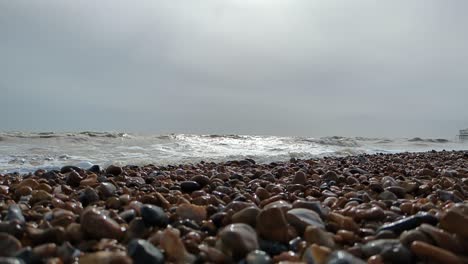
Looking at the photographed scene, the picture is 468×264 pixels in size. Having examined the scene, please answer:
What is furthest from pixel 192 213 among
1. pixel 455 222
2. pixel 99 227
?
pixel 455 222

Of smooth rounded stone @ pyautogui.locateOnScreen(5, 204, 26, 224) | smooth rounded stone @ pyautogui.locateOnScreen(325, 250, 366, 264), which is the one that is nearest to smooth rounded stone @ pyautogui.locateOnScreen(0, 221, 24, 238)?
smooth rounded stone @ pyautogui.locateOnScreen(5, 204, 26, 224)

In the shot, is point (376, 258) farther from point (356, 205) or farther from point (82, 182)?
point (82, 182)

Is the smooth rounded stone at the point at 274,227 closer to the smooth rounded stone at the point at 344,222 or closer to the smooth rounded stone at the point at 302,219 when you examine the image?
the smooth rounded stone at the point at 302,219

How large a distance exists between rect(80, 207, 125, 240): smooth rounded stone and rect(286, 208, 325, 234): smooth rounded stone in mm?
932

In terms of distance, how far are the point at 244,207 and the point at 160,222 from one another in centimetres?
54

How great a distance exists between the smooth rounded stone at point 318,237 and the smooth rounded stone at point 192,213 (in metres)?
0.70

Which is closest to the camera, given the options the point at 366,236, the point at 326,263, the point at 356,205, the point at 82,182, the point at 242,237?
the point at 326,263

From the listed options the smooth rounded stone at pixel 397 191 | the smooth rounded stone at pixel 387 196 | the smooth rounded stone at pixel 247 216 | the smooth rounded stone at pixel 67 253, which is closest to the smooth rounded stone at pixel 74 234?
the smooth rounded stone at pixel 67 253

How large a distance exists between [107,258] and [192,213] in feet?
2.72

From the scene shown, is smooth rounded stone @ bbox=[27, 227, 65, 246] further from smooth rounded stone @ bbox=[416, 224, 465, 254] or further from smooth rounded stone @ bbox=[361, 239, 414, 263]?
smooth rounded stone @ bbox=[416, 224, 465, 254]

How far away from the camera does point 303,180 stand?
397 centimetres

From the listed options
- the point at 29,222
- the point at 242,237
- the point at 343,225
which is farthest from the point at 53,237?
the point at 343,225

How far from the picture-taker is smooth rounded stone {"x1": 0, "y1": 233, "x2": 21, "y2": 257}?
1.66 m

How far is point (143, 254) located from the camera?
63.8 inches
